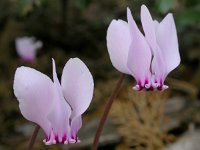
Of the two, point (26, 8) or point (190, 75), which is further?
point (190, 75)

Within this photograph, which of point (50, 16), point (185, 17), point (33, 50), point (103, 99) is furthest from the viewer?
point (50, 16)

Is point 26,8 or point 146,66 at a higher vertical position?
point 146,66

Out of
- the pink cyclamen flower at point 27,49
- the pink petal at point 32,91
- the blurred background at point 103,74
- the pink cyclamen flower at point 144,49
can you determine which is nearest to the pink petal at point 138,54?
the pink cyclamen flower at point 144,49

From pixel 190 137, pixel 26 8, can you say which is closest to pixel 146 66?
pixel 190 137

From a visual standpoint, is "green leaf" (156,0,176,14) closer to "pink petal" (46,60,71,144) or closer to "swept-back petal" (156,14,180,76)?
"swept-back petal" (156,14,180,76)

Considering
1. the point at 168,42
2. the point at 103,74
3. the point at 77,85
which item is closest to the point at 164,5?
the point at 168,42

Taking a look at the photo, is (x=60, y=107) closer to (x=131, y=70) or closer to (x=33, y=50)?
(x=131, y=70)

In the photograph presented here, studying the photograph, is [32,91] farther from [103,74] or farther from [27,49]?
[103,74]
